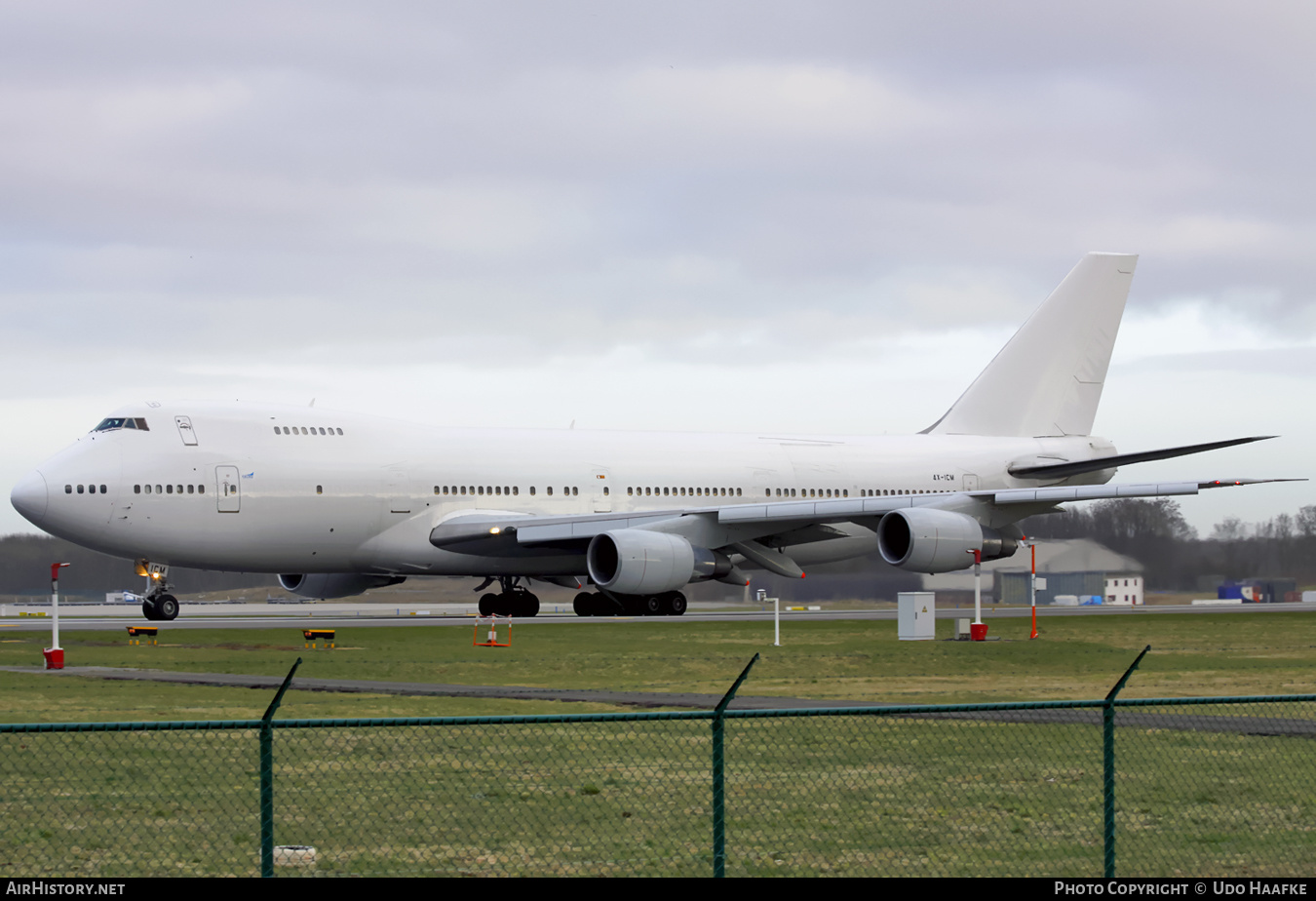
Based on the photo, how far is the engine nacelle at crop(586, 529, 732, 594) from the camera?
1560 inches

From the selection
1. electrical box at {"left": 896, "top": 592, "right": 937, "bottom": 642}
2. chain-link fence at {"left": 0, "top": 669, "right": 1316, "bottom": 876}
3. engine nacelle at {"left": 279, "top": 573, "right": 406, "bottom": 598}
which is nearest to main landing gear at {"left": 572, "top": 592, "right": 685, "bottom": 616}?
engine nacelle at {"left": 279, "top": 573, "right": 406, "bottom": 598}

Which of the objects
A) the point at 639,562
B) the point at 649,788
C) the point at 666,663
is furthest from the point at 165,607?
the point at 649,788

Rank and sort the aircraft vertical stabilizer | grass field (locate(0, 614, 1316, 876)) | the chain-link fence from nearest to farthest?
the chain-link fence < grass field (locate(0, 614, 1316, 876)) < the aircraft vertical stabilizer

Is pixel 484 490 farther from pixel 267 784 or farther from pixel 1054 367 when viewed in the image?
pixel 267 784

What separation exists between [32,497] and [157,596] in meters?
4.19

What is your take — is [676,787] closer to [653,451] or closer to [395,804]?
[395,804]

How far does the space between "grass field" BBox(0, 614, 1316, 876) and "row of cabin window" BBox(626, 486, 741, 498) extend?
20246 millimetres

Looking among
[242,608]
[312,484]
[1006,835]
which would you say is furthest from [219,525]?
[242,608]

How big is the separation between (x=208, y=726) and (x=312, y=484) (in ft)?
104

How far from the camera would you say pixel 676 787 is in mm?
14219

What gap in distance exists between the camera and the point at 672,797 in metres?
13.8

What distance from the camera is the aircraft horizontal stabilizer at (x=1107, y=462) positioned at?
142 ft

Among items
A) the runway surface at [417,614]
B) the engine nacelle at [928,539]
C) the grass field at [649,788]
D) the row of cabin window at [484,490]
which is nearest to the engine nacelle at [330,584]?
the runway surface at [417,614]

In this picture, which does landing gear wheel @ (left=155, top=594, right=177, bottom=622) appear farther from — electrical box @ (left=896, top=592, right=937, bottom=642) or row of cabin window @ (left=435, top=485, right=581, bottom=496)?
electrical box @ (left=896, top=592, right=937, bottom=642)
